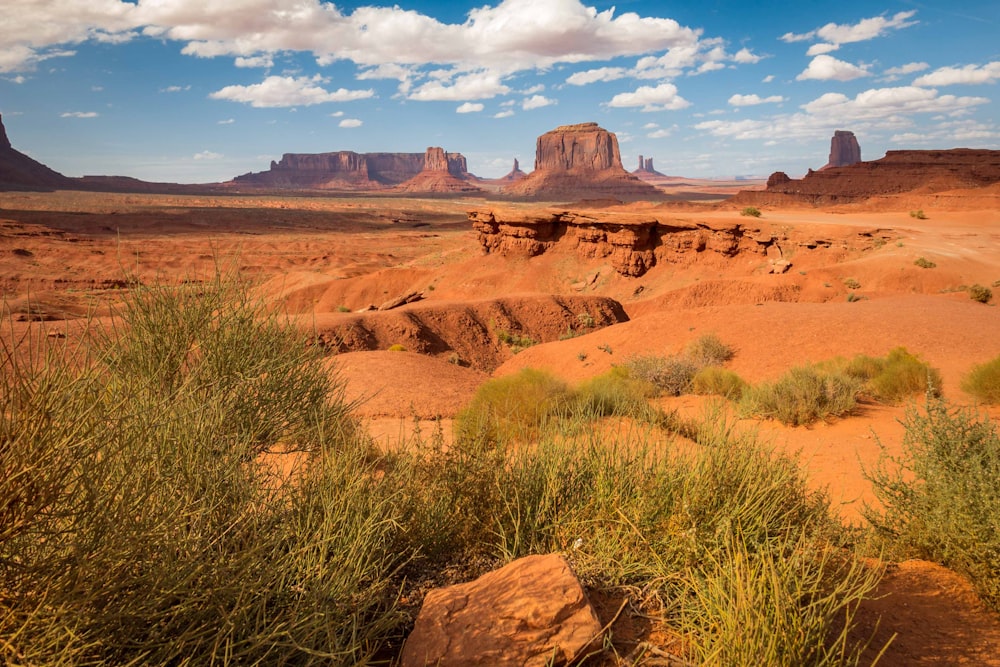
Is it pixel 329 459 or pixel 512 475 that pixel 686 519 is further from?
pixel 329 459

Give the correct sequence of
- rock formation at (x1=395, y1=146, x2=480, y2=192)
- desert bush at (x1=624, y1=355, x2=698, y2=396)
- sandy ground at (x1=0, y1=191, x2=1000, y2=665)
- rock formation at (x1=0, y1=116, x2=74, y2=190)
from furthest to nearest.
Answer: rock formation at (x1=395, y1=146, x2=480, y2=192) → rock formation at (x1=0, y1=116, x2=74, y2=190) → desert bush at (x1=624, y1=355, x2=698, y2=396) → sandy ground at (x1=0, y1=191, x2=1000, y2=665)

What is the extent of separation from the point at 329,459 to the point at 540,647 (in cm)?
160

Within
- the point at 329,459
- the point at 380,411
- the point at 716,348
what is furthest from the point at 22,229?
the point at 329,459

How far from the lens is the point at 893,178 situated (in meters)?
61.3

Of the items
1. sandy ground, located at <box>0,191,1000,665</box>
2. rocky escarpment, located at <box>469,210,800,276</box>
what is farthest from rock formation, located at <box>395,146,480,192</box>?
rocky escarpment, located at <box>469,210,800,276</box>

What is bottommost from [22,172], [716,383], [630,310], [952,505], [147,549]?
[630,310]

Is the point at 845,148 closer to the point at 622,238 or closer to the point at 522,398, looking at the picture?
the point at 622,238

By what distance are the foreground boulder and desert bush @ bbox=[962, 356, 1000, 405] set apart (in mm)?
9724

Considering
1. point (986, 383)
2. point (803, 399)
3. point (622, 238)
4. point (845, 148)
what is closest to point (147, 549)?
point (803, 399)

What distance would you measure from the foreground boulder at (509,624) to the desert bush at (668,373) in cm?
959

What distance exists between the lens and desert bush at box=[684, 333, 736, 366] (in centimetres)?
1375

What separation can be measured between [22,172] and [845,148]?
158 meters

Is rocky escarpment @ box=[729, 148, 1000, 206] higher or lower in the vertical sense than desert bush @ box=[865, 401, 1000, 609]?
higher

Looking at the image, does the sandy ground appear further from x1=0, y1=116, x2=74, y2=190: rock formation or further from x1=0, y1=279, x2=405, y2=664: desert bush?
x1=0, y1=116, x2=74, y2=190: rock formation
